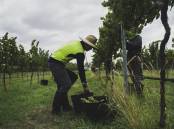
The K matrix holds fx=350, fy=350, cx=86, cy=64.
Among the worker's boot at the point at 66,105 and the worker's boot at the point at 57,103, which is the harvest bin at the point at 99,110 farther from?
the worker's boot at the point at 66,105

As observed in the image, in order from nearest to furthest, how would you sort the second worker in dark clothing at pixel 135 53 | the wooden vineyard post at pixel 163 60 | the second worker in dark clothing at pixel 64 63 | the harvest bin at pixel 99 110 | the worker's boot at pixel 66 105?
the wooden vineyard post at pixel 163 60 → the harvest bin at pixel 99 110 → the second worker in dark clothing at pixel 64 63 → the worker's boot at pixel 66 105 → the second worker in dark clothing at pixel 135 53

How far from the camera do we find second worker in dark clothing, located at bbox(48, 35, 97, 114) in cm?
675

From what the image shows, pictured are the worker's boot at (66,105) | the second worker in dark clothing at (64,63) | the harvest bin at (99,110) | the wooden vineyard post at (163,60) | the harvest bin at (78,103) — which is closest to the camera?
the wooden vineyard post at (163,60)

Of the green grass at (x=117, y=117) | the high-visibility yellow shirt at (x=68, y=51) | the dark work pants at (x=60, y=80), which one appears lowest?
the green grass at (x=117, y=117)

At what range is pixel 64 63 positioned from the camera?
23.3 feet

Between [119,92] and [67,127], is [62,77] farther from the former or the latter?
[119,92]

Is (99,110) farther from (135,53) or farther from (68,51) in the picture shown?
(135,53)

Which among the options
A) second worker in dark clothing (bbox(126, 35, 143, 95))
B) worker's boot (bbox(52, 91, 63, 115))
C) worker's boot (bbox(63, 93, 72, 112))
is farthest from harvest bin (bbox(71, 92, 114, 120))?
second worker in dark clothing (bbox(126, 35, 143, 95))

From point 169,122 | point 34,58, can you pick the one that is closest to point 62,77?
point 169,122

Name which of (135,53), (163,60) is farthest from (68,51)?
(163,60)

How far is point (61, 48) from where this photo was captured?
23.1 feet

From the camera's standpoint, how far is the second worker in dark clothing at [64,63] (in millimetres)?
6750

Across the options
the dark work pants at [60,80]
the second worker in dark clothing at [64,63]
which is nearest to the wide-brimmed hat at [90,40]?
the second worker in dark clothing at [64,63]

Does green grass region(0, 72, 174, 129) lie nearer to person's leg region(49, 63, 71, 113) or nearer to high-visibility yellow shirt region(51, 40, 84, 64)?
person's leg region(49, 63, 71, 113)
